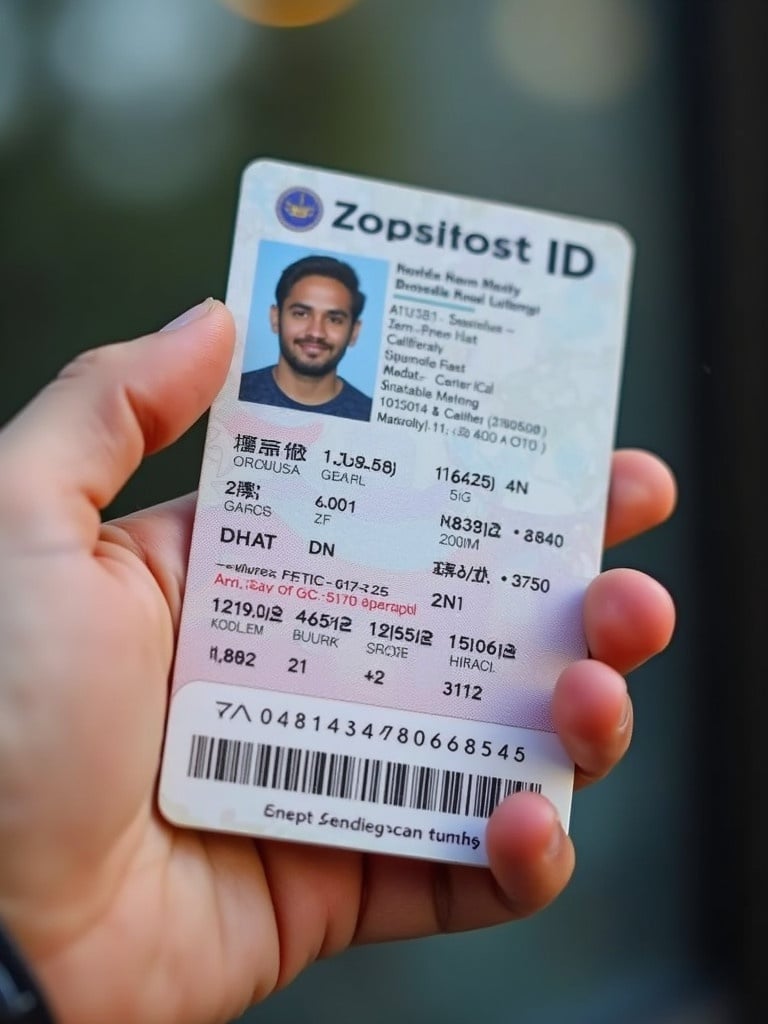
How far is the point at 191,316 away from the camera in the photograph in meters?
0.52

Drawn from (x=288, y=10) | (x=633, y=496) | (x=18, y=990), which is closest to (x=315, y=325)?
(x=633, y=496)

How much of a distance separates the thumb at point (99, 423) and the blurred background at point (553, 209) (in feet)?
0.97

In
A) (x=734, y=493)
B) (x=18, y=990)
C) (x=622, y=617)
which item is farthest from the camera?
(x=734, y=493)

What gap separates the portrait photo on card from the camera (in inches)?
21.1

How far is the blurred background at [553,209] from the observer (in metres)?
0.81

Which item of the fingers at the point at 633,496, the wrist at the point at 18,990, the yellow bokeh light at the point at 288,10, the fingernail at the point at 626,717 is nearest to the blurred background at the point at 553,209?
the yellow bokeh light at the point at 288,10

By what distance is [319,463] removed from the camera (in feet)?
1.75

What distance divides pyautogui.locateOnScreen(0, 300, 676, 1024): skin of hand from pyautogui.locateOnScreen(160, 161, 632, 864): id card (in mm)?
21

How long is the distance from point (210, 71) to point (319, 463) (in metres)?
0.48

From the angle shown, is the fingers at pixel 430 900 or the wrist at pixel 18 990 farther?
the fingers at pixel 430 900

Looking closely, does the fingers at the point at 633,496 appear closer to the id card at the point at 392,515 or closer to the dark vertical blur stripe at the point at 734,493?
the id card at the point at 392,515

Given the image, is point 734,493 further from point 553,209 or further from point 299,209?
point 299,209

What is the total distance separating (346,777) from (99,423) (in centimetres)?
21

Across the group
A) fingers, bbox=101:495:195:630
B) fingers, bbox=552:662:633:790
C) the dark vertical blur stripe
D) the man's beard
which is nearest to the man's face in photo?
the man's beard
